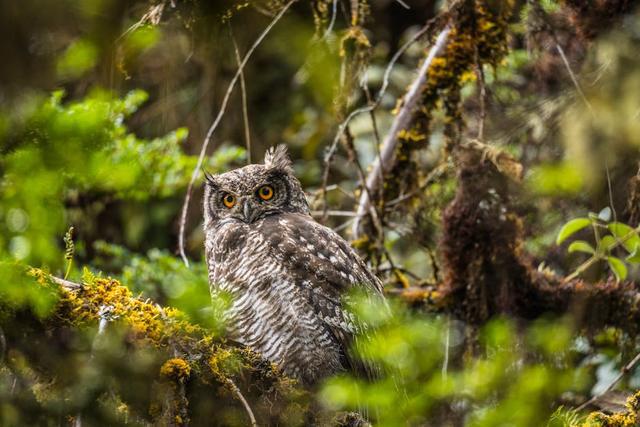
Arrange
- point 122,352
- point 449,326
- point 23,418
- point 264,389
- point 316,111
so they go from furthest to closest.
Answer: point 316,111 < point 449,326 < point 264,389 < point 122,352 < point 23,418

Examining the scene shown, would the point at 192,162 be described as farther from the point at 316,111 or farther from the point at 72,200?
the point at 316,111

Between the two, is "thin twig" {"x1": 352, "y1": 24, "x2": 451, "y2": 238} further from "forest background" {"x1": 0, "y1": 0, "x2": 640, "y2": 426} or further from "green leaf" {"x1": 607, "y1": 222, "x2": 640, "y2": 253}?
"green leaf" {"x1": 607, "y1": 222, "x2": 640, "y2": 253}

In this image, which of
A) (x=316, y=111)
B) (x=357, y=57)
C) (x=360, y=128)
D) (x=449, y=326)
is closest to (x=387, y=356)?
(x=449, y=326)

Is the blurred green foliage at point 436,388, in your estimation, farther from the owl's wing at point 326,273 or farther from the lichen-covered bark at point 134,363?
the owl's wing at point 326,273

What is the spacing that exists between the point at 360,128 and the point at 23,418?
5319 mm

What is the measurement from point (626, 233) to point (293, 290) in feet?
5.48

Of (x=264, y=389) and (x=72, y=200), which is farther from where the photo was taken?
(x=72, y=200)

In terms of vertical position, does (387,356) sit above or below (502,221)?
above

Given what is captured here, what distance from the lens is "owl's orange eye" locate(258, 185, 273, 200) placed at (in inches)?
159

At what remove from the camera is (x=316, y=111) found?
7340 mm

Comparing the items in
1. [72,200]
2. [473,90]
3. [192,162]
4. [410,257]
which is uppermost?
A: [473,90]

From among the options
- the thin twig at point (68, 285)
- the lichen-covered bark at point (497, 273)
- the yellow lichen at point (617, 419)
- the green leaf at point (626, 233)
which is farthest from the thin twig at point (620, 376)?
the thin twig at point (68, 285)

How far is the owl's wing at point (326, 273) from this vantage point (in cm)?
345

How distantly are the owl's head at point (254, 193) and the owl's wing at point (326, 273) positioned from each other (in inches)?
10.5
